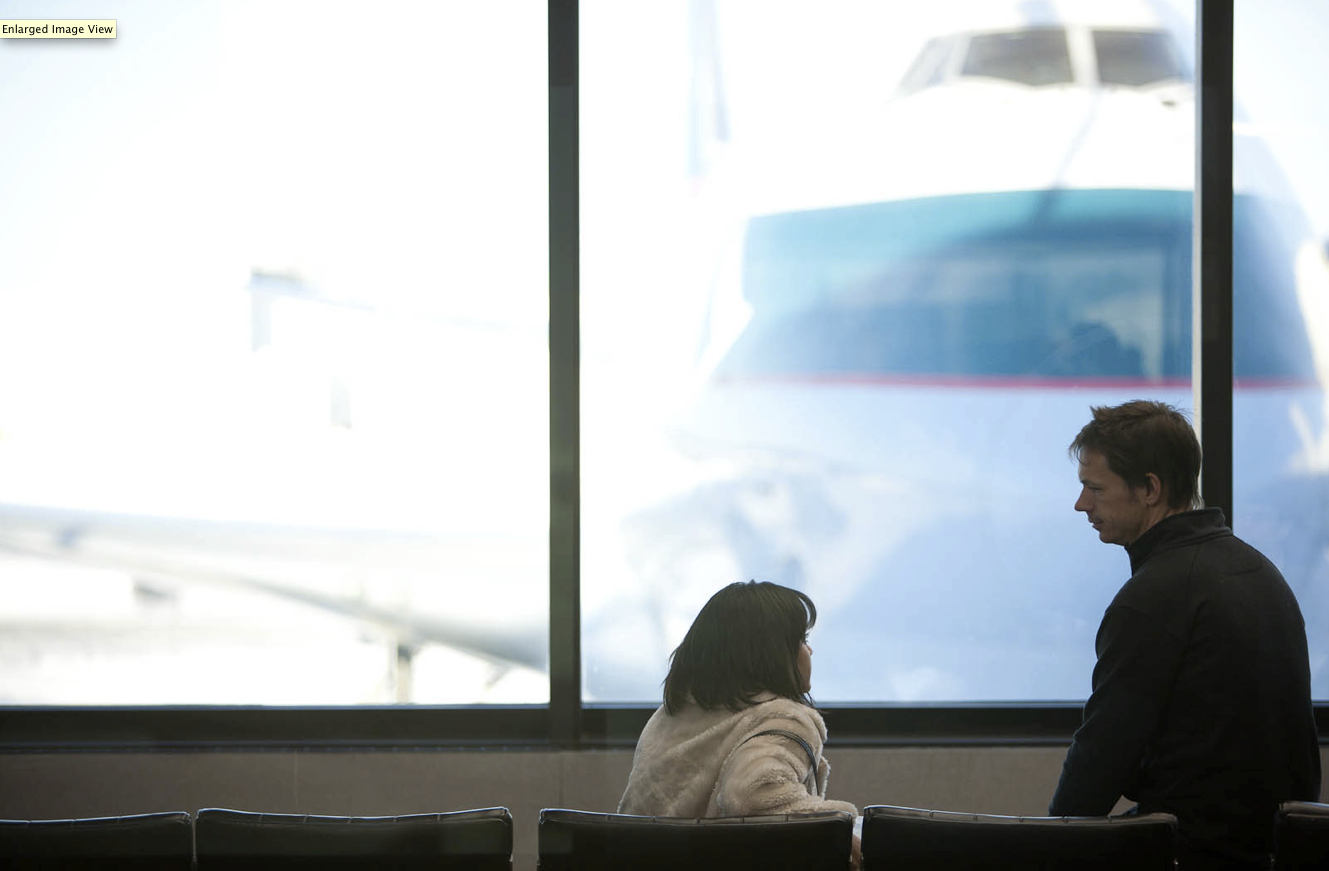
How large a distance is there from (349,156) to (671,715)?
85.4 inches

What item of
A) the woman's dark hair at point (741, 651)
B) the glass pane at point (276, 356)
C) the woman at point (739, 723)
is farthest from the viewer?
the glass pane at point (276, 356)

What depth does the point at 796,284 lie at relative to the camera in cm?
326

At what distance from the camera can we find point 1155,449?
1840 millimetres

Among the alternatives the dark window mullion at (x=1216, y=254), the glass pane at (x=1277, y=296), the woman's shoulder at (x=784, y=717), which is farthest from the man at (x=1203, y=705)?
the glass pane at (x=1277, y=296)

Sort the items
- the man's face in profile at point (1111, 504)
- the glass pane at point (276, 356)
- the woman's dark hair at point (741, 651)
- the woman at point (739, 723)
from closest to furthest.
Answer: the woman at point (739, 723) → the woman's dark hair at point (741, 651) → the man's face in profile at point (1111, 504) → the glass pane at point (276, 356)

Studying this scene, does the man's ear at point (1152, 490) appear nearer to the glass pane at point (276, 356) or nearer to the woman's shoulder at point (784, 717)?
the woman's shoulder at point (784, 717)

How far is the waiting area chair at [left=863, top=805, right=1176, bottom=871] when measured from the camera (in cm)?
149

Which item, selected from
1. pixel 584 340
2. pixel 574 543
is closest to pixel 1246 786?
pixel 574 543

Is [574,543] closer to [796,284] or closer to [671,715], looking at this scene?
[796,284]

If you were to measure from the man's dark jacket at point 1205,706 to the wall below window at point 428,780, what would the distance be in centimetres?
138

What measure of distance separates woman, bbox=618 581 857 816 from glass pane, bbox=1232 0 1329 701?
6.97 feet

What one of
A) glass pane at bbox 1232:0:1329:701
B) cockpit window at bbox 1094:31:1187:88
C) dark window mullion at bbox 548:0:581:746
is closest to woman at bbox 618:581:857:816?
dark window mullion at bbox 548:0:581:746

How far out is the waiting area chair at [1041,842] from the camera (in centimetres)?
149

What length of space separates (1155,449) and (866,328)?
4.85 ft
